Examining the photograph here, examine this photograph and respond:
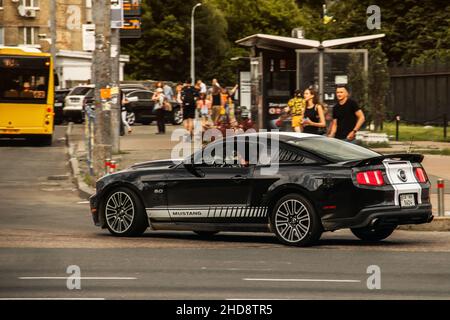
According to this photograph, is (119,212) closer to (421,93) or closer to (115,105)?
(115,105)

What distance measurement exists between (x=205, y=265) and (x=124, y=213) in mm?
3348

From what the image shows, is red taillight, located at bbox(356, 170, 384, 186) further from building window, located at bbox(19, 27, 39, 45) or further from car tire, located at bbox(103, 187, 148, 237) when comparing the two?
building window, located at bbox(19, 27, 39, 45)

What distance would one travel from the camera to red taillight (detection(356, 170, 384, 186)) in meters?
14.6

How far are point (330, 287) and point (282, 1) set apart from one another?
116 metres

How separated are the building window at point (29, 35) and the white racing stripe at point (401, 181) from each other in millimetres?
83490

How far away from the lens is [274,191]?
15117 millimetres

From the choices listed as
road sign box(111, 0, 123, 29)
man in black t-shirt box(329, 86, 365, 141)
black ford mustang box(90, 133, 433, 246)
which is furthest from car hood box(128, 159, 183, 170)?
road sign box(111, 0, 123, 29)

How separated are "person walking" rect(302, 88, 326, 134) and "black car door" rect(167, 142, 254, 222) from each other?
7.07m

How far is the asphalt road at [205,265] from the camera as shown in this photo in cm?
1117

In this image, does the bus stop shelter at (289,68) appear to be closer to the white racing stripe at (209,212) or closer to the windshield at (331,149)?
the white racing stripe at (209,212)

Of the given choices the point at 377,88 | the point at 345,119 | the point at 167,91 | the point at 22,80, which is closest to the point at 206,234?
the point at 345,119

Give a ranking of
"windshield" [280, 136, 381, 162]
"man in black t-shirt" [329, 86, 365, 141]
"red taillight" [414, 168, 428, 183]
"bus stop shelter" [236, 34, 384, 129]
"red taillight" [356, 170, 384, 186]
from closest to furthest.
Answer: "red taillight" [356, 170, 384, 186], "windshield" [280, 136, 381, 162], "red taillight" [414, 168, 428, 183], "man in black t-shirt" [329, 86, 365, 141], "bus stop shelter" [236, 34, 384, 129]
